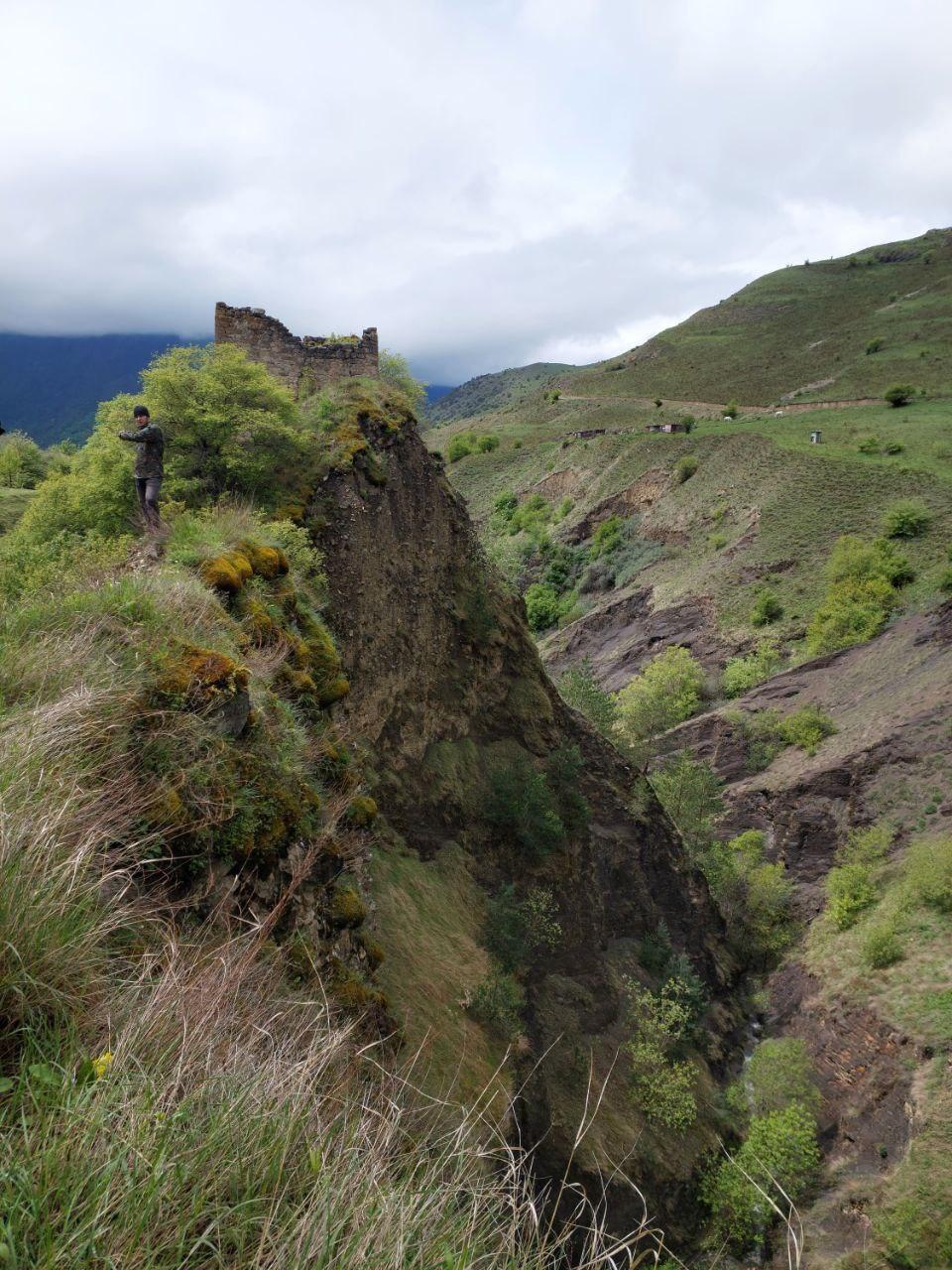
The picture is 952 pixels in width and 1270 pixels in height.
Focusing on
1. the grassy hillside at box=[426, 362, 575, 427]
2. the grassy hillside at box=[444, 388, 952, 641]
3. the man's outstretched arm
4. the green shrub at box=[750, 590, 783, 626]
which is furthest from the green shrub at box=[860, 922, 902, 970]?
the grassy hillside at box=[426, 362, 575, 427]

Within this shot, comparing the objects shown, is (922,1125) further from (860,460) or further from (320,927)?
(860,460)

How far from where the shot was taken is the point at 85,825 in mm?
3766

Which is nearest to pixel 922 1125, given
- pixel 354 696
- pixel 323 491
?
pixel 354 696

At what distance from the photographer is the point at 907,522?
1841 inches

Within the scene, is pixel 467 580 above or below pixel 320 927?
above

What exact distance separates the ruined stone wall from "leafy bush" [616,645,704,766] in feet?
83.8

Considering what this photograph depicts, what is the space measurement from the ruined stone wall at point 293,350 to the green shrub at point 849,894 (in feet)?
89.4

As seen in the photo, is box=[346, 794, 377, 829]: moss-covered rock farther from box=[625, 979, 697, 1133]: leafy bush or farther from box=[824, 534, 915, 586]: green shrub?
box=[824, 534, 915, 586]: green shrub

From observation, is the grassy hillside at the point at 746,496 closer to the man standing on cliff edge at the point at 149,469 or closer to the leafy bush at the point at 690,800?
Answer: the leafy bush at the point at 690,800

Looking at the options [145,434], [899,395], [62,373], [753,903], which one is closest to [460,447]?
[899,395]

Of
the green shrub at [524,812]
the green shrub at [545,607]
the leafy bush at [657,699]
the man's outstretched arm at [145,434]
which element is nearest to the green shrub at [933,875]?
the leafy bush at [657,699]

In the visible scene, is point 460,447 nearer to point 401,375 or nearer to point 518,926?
point 401,375

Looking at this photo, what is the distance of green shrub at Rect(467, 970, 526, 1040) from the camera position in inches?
587

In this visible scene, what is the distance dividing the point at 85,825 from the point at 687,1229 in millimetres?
22407
